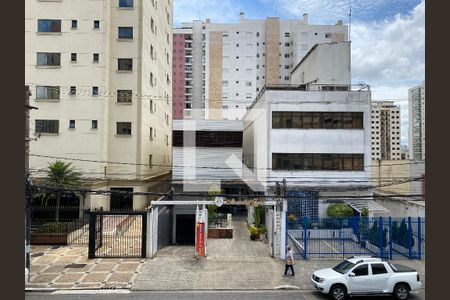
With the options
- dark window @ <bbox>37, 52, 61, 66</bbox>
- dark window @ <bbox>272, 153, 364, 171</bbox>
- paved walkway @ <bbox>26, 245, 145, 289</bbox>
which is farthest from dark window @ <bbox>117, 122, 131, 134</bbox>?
paved walkway @ <bbox>26, 245, 145, 289</bbox>

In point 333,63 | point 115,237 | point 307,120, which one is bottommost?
point 115,237

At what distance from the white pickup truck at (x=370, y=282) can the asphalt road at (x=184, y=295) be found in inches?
19.8

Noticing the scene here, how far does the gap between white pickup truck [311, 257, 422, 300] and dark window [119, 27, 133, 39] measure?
84.9ft

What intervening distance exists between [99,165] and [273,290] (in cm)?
1975

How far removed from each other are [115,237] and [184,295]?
32.4ft

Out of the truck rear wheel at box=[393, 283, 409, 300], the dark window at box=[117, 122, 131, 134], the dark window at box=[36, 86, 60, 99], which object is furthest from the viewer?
the dark window at box=[117, 122, 131, 134]

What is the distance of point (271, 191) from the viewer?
93.4ft

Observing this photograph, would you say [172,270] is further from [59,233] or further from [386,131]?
[386,131]

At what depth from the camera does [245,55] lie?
7531 centimetres

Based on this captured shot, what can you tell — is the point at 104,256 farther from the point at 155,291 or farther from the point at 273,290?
the point at 273,290

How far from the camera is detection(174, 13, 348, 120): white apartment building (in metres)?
74.7

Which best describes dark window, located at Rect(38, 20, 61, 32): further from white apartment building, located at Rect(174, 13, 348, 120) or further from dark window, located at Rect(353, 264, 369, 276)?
white apartment building, located at Rect(174, 13, 348, 120)

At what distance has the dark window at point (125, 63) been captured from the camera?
103 ft

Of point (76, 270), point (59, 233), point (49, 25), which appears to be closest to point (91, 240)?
point (76, 270)
